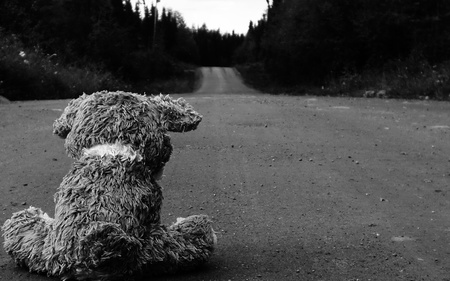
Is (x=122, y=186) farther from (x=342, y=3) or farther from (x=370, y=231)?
(x=342, y=3)

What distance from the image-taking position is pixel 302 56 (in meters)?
38.0

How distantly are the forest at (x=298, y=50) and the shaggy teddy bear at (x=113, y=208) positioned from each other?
17508 millimetres

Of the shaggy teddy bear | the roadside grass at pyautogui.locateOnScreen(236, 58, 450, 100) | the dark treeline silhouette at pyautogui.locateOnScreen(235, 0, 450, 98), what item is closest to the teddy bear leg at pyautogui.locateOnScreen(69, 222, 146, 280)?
the shaggy teddy bear

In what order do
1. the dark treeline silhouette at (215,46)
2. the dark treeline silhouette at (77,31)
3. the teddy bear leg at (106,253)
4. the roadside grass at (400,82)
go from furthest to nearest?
the dark treeline silhouette at (215,46) → the dark treeline silhouette at (77,31) → the roadside grass at (400,82) → the teddy bear leg at (106,253)

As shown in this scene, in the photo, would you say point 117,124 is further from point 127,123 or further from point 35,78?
point 35,78

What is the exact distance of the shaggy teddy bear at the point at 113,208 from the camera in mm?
3135

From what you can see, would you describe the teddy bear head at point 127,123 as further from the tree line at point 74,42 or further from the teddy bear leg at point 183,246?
the tree line at point 74,42

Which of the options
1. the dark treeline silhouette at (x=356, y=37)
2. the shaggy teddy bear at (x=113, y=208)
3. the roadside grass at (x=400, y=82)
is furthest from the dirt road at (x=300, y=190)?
the dark treeline silhouette at (x=356, y=37)

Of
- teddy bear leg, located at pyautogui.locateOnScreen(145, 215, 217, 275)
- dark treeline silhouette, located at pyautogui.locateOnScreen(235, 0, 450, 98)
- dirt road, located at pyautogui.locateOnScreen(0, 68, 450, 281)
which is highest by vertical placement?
dark treeline silhouette, located at pyautogui.locateOnScreen(235, 0, 450, 98)

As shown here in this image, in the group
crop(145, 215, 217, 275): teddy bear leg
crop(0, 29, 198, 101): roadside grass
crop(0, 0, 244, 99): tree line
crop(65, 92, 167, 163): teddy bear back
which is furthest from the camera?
crop(0, 0, 244, 99): tree line

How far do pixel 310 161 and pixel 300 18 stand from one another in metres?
30.6

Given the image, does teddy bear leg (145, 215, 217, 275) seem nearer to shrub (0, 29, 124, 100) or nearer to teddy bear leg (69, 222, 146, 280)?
teddy bear leg (69, 222, 146, 280)

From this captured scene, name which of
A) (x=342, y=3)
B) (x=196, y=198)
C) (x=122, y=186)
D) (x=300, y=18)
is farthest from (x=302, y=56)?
(x=122, y=186)

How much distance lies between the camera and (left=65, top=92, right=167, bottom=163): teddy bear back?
363cm
